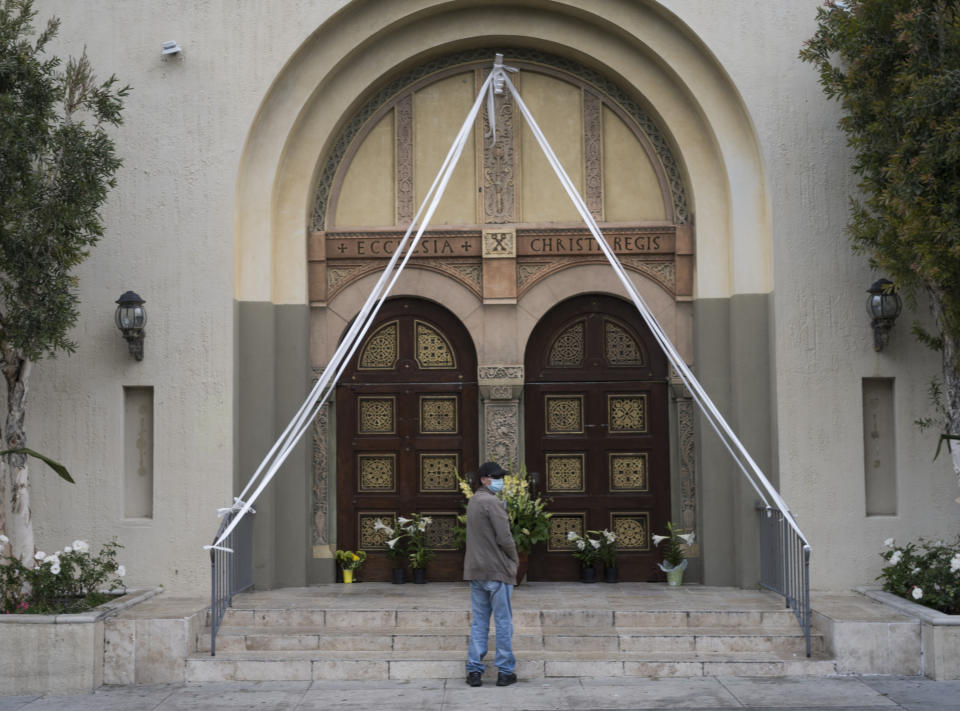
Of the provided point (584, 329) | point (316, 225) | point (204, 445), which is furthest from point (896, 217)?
point (204, 445)

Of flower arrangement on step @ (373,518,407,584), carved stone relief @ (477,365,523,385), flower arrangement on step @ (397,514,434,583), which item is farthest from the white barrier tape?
carved stone relief @ (477,365,523,385)

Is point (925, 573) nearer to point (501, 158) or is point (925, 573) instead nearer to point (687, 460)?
point (687, 460)

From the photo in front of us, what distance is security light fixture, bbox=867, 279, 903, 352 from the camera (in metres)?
10.6

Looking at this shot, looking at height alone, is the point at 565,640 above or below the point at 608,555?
below

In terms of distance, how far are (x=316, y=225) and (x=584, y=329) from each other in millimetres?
3083

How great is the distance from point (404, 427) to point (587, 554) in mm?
2343

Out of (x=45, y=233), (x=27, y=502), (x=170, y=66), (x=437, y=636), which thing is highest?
(x=170, y=66)

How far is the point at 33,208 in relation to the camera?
9625mm

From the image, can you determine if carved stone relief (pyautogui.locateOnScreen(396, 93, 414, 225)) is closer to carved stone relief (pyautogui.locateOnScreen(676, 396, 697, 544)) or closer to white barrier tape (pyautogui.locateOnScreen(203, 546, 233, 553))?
carved stone relief (pyautogui.locateOnScreen(676, 396, 697, 544))

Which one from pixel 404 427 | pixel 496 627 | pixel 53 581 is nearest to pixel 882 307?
pixel 496 627

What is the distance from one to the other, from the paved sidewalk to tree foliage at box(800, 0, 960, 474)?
253cm

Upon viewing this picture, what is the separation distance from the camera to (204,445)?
36.0 ft

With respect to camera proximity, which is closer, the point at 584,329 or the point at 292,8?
the point at 292,8

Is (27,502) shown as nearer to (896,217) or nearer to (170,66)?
(170,66)
